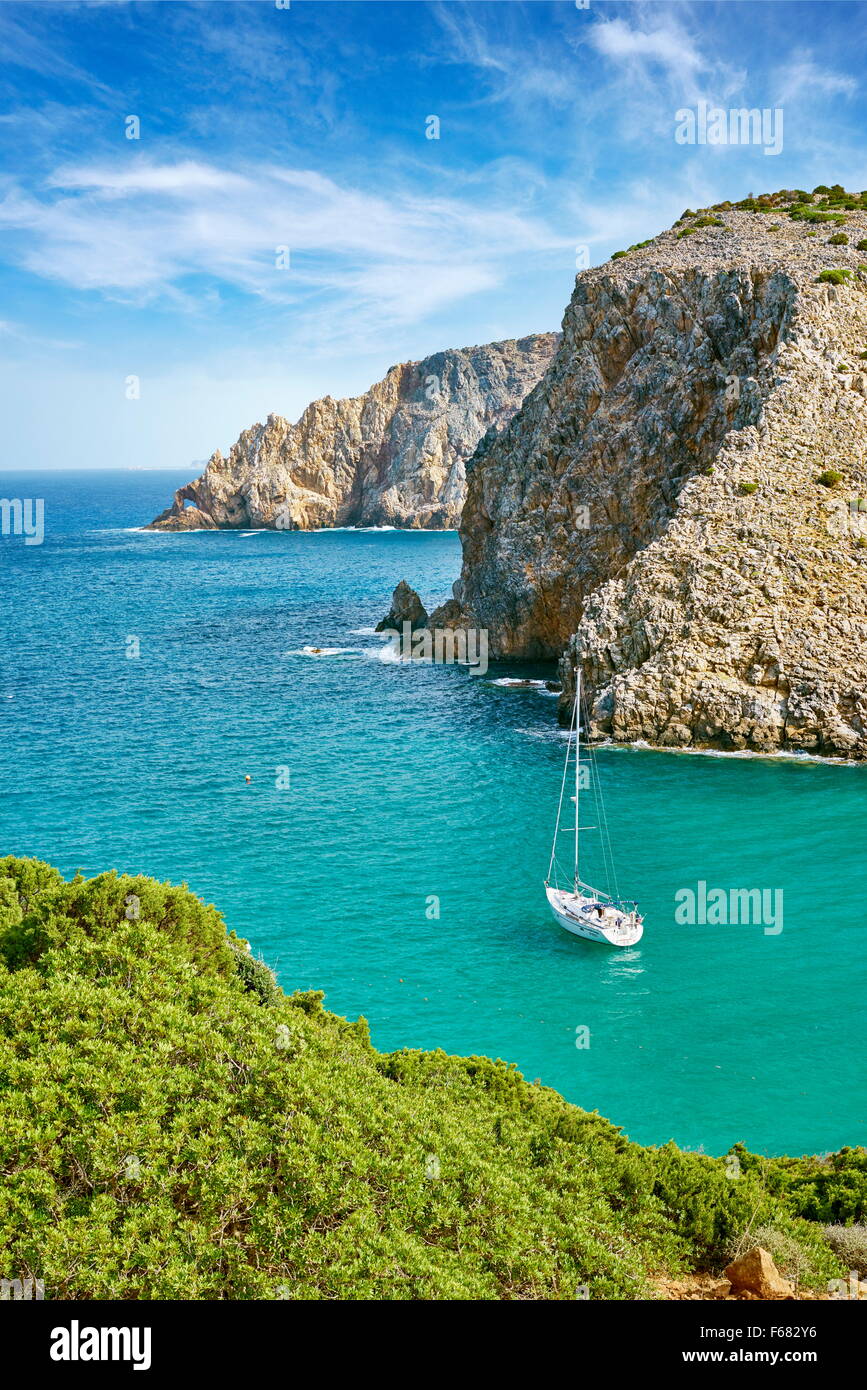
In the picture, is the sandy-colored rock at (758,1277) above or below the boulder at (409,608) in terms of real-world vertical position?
below

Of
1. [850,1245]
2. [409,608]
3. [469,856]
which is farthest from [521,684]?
[850,1245]

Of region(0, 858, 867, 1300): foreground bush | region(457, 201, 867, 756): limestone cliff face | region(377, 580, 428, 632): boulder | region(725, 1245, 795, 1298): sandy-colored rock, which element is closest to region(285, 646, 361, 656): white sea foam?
region(377, 580, 428, 632): boulder

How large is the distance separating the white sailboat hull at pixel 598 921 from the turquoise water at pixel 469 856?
55 cm

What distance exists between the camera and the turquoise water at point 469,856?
29.1m

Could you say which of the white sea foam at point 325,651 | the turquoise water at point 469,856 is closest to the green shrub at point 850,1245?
the turquoise water at point 469,856

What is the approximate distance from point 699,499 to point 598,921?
35419mm

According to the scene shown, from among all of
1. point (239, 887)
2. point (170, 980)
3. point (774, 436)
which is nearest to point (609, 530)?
point (774, 436)

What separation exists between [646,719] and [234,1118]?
46077 millimetres

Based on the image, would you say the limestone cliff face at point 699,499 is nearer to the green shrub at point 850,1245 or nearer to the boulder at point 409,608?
the boulder at point 409,608

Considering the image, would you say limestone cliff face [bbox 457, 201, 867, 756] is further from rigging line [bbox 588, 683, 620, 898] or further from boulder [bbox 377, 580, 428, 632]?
rigging line [bbox 588, 683, 620, 898]

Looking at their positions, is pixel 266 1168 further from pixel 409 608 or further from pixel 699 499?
pixel 409 608

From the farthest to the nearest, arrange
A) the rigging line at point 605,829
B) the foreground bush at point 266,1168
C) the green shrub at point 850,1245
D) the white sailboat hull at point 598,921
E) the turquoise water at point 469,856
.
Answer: the rigging line at point 605,829
the white sailboat hull at point 598,921
the turquoise water at point 469,856
the green shrub at point 850,1245
the foreground bush at point 266,1168

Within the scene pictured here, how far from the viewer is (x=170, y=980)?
54.4 feet

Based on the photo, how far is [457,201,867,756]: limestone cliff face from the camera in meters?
57.0
